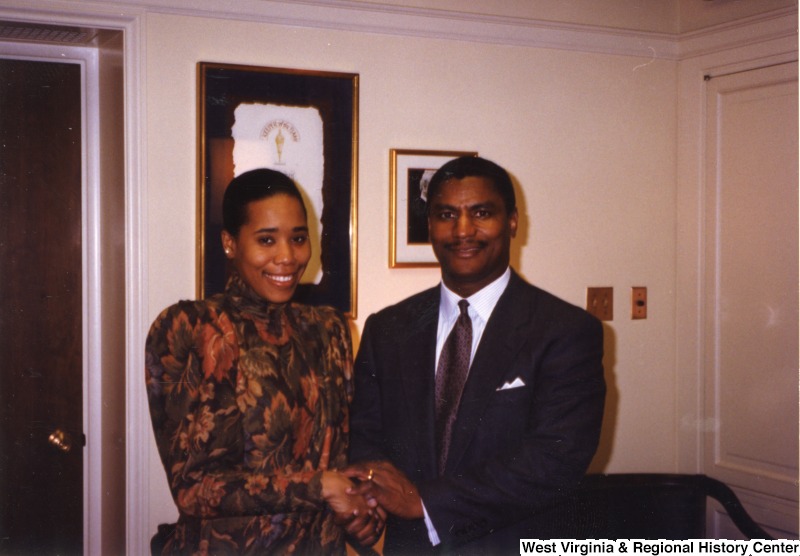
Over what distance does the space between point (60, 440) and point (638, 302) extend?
221cm

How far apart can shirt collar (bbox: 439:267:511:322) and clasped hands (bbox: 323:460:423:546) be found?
410 millimetres

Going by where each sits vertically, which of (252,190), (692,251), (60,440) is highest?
(252,190)

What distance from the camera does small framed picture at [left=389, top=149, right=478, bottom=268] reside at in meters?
2.52

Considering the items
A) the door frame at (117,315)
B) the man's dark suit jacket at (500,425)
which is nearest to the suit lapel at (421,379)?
the man's dark suit jacket at (500,425)

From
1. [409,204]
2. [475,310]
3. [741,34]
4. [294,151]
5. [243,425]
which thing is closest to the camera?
[243,425]

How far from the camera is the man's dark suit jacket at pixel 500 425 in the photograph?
5.36ft

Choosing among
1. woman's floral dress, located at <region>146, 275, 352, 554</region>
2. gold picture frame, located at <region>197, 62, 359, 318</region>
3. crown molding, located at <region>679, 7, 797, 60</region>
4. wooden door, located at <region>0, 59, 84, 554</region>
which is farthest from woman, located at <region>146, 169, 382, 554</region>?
crown molding, located at <region>679, 7, 797, 60</region>

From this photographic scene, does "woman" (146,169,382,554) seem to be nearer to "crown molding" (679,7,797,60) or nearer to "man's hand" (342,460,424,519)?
"man's hand" (342,460,424,519)

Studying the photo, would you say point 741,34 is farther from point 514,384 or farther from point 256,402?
point 256,402

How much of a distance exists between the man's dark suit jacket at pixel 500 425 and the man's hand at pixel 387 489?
0.10ft

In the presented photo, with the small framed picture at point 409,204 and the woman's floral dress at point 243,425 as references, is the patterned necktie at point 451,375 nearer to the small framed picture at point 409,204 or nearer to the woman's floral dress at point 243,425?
the woman's floral dress at point 243,425

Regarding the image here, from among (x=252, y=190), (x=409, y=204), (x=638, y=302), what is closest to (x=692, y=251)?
(x=638, y=302)

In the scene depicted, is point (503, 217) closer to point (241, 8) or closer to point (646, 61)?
point (241, 8)

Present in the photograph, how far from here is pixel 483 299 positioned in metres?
1.80
